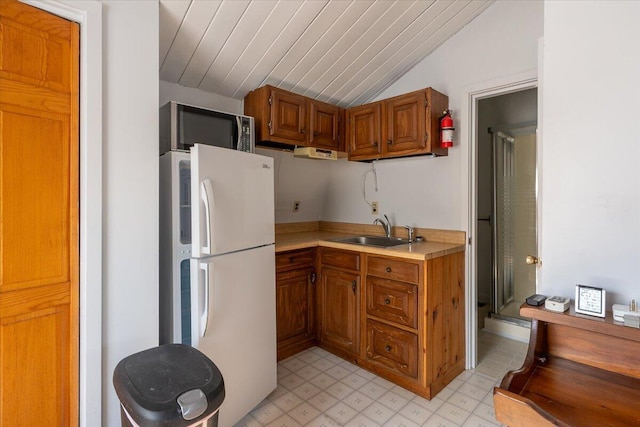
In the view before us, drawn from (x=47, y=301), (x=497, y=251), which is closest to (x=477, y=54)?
(x=497, y=251)

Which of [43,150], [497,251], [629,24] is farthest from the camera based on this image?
[497,251]

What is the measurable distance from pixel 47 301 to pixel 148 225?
49cm

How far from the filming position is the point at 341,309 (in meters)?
2.60

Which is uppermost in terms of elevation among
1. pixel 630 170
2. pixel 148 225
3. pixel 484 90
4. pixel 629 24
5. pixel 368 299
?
pixel 484 90

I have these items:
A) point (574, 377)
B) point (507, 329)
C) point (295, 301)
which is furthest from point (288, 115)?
point (507, 329)

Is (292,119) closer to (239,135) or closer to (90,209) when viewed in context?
(239,135)

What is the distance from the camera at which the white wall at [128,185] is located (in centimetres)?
146

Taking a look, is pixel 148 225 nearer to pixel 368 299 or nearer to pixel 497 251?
pixel 368 299

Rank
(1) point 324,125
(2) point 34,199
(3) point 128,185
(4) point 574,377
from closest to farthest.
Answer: (4) point 574,377
(2) point 34,199
(3) point 128,185
(1) point 324,125

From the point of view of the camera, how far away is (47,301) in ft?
4.35

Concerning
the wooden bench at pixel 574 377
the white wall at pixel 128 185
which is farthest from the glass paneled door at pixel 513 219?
the white wall at pixel 128 185

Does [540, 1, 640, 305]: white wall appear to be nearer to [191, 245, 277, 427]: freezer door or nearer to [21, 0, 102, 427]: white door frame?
[191, 245, 277, 427]: freezer door

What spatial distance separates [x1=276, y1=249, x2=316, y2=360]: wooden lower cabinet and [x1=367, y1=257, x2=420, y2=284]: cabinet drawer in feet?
1.96

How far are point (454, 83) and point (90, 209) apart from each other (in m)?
2.51
